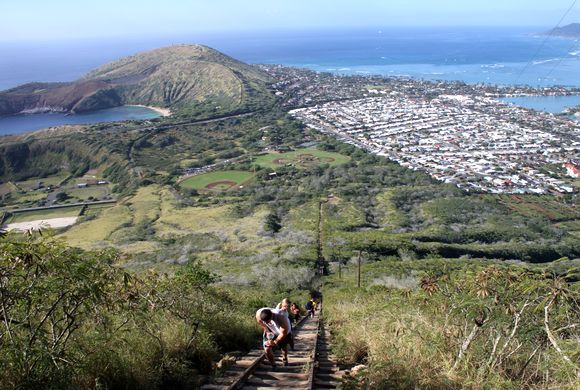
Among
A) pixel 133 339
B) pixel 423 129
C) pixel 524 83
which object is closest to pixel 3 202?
pixel 133 339

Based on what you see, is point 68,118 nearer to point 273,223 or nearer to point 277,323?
point 273,223

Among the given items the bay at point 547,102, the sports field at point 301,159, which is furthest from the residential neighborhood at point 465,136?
the sports field at point 301,159

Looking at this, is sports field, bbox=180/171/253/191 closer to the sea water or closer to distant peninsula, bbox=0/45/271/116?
distant peninsula, bbox=0/45/271/116

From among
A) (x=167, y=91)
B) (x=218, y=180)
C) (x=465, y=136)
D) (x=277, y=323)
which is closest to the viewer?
(x=277, y=323)

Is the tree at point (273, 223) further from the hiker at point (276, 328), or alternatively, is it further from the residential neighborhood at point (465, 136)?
the hiker at point (276, 328)

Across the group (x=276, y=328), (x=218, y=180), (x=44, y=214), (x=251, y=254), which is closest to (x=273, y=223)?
(x=251, y=254)

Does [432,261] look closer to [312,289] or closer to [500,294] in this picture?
[312,289]
